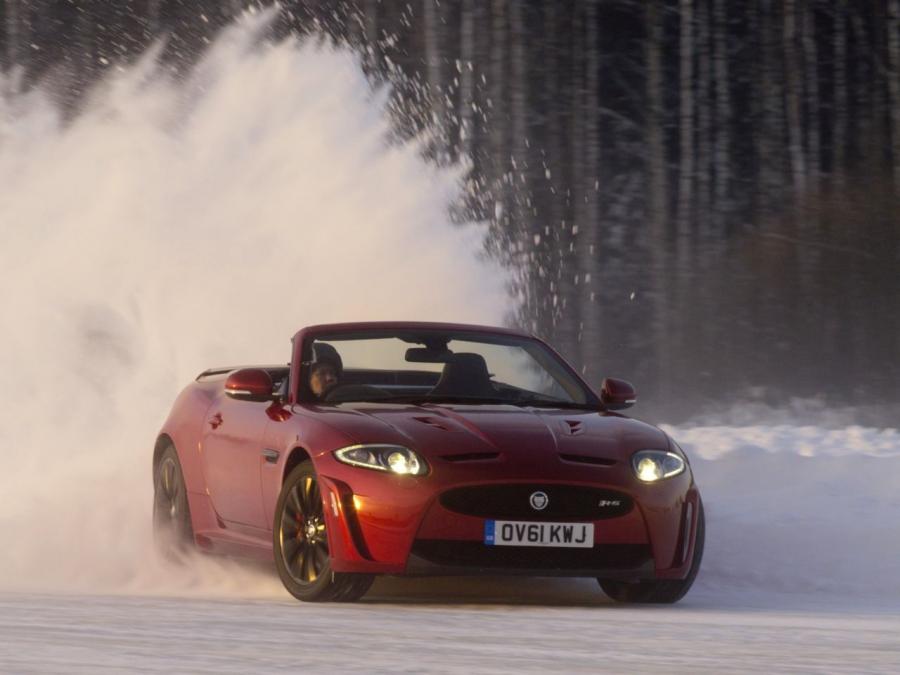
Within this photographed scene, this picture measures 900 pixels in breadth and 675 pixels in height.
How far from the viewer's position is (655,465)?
799 cm

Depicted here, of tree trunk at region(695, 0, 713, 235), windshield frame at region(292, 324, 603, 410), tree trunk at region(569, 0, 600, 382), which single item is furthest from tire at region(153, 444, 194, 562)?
tree trunk at region(695, 0, 713, 235)

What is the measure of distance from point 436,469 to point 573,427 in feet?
2.44

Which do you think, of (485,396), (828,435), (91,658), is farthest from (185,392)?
(828,435)

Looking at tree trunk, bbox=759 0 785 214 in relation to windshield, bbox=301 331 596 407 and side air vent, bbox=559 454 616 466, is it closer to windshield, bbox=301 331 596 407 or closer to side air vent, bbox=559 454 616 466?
windshield, bbox=301 331 596 407

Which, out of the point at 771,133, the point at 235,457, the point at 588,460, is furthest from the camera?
the point at 771,133

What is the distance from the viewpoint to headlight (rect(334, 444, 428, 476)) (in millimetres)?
7695

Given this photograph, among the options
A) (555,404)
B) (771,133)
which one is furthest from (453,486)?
(771,133)

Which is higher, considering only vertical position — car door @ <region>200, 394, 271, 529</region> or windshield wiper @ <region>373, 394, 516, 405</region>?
windshield wiper @ <region>373, 394, 516, 405</region>

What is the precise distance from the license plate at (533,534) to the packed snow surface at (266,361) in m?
0.27

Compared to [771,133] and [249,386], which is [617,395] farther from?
[771,133]

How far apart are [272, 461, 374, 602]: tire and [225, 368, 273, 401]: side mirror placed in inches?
24.4

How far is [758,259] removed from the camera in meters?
42.8

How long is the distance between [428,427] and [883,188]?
36.3 metres

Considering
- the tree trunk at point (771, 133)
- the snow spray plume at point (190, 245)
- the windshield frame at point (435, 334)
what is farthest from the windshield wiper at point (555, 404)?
the tree trunk at point (771, 133)
